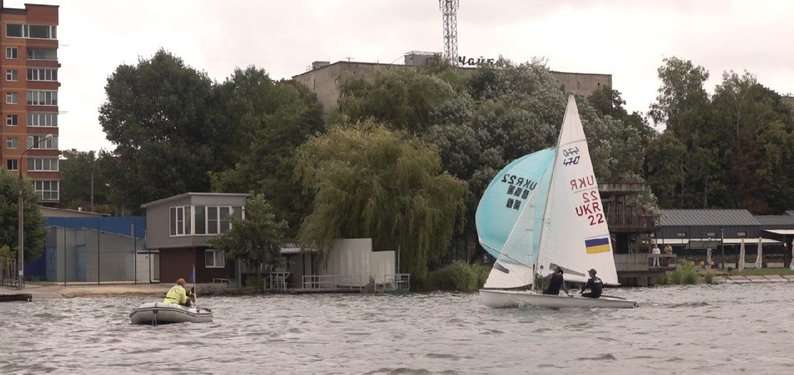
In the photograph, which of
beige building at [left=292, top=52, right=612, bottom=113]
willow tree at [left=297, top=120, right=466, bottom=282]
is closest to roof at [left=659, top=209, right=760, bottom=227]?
beige building at [left=292, top=52, right=612, bottom=113]

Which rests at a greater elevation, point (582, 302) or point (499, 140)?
point (499, 140)

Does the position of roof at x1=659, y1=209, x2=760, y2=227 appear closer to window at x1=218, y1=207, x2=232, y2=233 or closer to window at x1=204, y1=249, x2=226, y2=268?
window at x1=218, y1=207, x2=232, y2=233

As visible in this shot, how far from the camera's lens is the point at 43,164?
14400 cm

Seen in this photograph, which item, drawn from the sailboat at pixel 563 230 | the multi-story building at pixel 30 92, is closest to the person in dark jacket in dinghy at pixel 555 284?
the sailboat at pixel 563 230

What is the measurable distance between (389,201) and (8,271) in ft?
82.9

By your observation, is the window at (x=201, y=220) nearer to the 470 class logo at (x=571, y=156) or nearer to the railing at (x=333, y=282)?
the railing at (x=333, y=282)

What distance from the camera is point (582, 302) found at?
49000 millimetres

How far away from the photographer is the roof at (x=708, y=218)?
102312 millimetres

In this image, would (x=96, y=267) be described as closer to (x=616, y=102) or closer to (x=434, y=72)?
(x=434, y=72)

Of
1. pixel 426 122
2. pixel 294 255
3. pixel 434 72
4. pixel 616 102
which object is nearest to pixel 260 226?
pixel 294 255

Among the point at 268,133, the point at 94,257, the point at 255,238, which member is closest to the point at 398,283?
the point at 255,238

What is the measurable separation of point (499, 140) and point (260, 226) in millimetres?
17099

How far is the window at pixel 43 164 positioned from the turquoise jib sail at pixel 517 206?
94.5 metres

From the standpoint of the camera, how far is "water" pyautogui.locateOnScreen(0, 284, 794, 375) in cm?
3206
